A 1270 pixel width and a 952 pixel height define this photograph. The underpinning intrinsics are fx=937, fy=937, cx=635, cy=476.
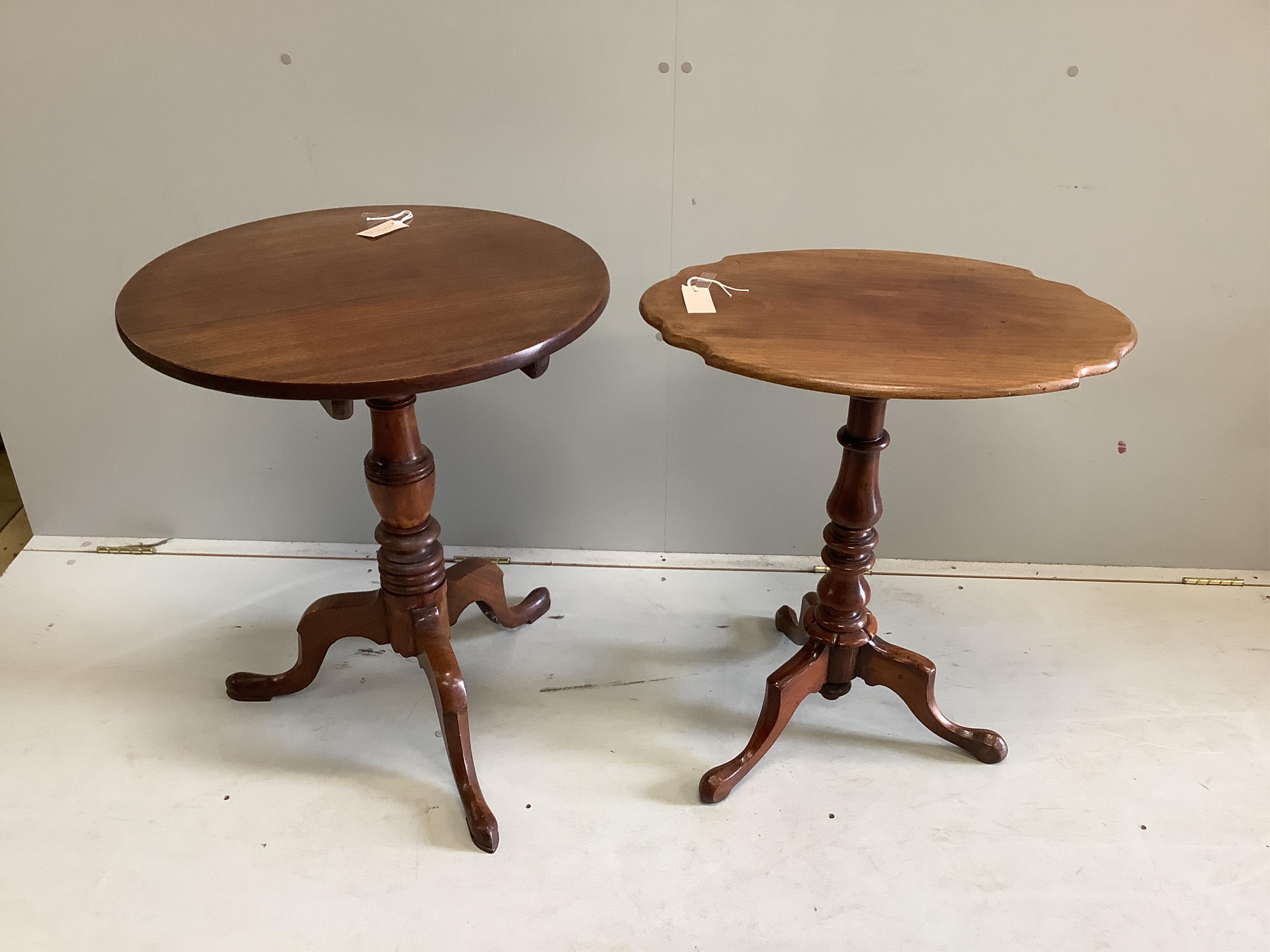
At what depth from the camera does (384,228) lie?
173 cm

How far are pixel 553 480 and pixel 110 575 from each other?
3.67 ft

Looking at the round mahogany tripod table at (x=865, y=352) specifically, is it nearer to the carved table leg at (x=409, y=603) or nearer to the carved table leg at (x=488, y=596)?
the carved table leg at (x=409, y=603)

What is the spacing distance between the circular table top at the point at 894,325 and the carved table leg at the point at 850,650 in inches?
8.5

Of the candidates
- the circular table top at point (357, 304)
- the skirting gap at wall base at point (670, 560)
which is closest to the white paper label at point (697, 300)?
the circular table top at point (357, 304)

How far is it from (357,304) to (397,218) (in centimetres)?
45

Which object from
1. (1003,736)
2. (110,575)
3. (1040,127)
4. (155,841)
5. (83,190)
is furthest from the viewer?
(110,575)

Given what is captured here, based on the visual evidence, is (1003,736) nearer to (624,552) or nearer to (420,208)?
(624,552)

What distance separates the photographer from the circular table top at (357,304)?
123cm

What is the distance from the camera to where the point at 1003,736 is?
183cm

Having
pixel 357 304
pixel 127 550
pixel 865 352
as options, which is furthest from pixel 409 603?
pixel 127 550

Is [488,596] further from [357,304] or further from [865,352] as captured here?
[865,352]

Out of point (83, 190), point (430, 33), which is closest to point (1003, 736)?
point (430, 33)

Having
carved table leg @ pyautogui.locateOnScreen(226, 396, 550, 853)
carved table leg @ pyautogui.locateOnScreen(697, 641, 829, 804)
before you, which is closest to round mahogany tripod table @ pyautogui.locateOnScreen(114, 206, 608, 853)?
carved table leg @ pyautogui.locateOnScreen(226, 396, 550, 853)

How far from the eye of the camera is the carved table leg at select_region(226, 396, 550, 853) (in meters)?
1.60
